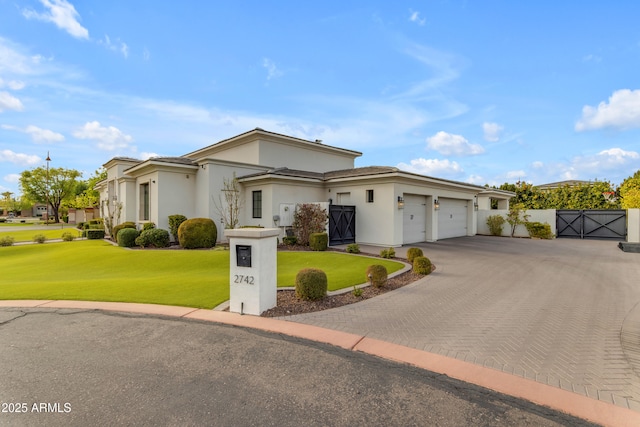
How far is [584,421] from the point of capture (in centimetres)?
279

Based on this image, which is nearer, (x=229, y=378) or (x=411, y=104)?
(x=229, y=378)

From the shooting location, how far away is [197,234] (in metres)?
14.4

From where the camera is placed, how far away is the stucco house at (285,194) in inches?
613

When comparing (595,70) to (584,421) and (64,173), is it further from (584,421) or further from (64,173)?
(64,173)

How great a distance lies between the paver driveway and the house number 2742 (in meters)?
1.06

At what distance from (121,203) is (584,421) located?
23.7 meters

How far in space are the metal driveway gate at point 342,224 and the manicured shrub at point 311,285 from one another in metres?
8.88

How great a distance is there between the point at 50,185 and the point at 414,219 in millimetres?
63045

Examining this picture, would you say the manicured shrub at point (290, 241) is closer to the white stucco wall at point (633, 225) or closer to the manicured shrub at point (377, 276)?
the manicured shrub at point (377, 276)

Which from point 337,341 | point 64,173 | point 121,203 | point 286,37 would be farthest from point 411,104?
point 64,173

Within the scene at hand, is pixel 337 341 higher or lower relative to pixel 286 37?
lower

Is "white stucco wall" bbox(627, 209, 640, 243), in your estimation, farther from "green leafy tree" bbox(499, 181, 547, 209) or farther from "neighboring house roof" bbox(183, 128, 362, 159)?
"neighboring house roof" bbox(183, 128, 362, 159)

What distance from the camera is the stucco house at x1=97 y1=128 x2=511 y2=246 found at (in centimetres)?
1557

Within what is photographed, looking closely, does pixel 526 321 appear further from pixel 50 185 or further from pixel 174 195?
pixel 50 185
